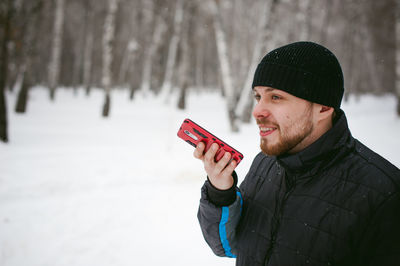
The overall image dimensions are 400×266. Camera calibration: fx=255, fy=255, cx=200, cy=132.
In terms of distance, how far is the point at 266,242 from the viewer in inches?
52.3

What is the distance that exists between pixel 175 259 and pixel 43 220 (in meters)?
2.03

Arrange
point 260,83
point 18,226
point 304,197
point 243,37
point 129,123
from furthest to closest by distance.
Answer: point 243,37
point 129,123
point 18,226
point 260,83
point 304,197

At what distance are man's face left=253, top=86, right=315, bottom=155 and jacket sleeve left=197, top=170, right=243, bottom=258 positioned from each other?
0.33 metres

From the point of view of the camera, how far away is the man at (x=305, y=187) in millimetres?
1046

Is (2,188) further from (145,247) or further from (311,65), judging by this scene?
(311,65)

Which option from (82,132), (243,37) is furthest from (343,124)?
(243,37)

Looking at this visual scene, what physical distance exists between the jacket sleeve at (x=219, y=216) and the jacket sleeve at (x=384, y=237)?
613 millimetres

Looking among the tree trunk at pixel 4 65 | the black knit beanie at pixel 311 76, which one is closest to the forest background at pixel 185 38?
the tree trunk at pixel 4 65

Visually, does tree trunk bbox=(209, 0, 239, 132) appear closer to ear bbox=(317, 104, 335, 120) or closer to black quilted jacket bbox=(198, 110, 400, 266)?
black quilted jacket bbox=(198, 110, 400, 266)

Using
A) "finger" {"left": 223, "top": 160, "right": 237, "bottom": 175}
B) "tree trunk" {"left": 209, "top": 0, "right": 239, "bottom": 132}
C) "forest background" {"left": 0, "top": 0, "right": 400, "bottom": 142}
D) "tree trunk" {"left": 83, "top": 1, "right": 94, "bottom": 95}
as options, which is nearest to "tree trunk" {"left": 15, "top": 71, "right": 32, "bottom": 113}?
"forest background" {"left": 0, "top": 0, "right": 400, "bottom": 142}

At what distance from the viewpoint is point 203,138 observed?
1.43m

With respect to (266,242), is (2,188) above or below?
below

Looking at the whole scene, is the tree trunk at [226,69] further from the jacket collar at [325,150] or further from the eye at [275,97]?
the jacket collar at [325,150]

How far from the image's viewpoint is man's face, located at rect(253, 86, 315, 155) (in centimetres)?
132
